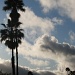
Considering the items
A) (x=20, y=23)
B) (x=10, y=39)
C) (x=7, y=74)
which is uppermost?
(x=20, y=23)

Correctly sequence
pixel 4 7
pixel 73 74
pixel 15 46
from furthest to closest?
pixel 73 74 < pixel 4 7 < pixel 15 46

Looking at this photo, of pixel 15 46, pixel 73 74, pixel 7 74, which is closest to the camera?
pixel 15 46

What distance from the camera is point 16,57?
49.1 meters

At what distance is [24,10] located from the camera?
170 ft

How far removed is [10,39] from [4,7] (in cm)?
695

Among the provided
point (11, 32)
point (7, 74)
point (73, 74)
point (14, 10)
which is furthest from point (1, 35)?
point (73, 74)

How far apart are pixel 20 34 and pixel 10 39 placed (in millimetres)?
2189

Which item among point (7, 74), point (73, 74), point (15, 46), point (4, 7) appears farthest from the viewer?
point (73, 74)

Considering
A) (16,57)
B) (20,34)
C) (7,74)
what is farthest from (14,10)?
(7,74)

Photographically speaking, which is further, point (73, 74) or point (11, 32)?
point (73, 74)

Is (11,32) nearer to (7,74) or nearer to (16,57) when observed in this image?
(16,57)

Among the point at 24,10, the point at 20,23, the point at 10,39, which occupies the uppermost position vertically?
the point at 24,10

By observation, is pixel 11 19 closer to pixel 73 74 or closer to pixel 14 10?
pixel 14 10

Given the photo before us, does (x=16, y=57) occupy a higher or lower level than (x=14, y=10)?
lower
